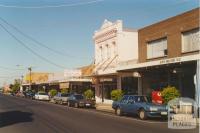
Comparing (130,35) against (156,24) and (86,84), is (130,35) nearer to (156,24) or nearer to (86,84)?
(156,24)

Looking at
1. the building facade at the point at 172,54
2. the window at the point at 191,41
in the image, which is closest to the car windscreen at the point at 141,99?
the building facade at the point at 172,54

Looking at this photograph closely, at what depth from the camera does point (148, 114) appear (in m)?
24.7

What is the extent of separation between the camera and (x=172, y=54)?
32656mm

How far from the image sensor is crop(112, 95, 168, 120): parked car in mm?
24688

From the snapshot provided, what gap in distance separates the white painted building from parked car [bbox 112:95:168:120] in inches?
509

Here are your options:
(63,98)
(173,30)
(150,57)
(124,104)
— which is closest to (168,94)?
(124,104)

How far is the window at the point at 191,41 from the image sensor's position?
29844mm

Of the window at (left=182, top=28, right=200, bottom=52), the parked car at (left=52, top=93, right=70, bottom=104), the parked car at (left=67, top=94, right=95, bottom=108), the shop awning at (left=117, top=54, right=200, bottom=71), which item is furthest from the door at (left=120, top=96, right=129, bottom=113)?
the parked car at (left=52, top=93, right=70, bottom=104)

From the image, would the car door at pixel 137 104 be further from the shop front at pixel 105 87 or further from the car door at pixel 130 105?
the shop front at pixel 105 87

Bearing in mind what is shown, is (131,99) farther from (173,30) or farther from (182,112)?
(173,30)

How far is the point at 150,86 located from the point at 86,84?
86.1ft

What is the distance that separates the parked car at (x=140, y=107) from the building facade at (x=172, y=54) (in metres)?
3.30

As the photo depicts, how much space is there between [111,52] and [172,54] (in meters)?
15.0

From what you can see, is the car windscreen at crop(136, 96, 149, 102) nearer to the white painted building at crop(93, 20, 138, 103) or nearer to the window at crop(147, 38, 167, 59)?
the window at crop(147, 38, 167, 59)
